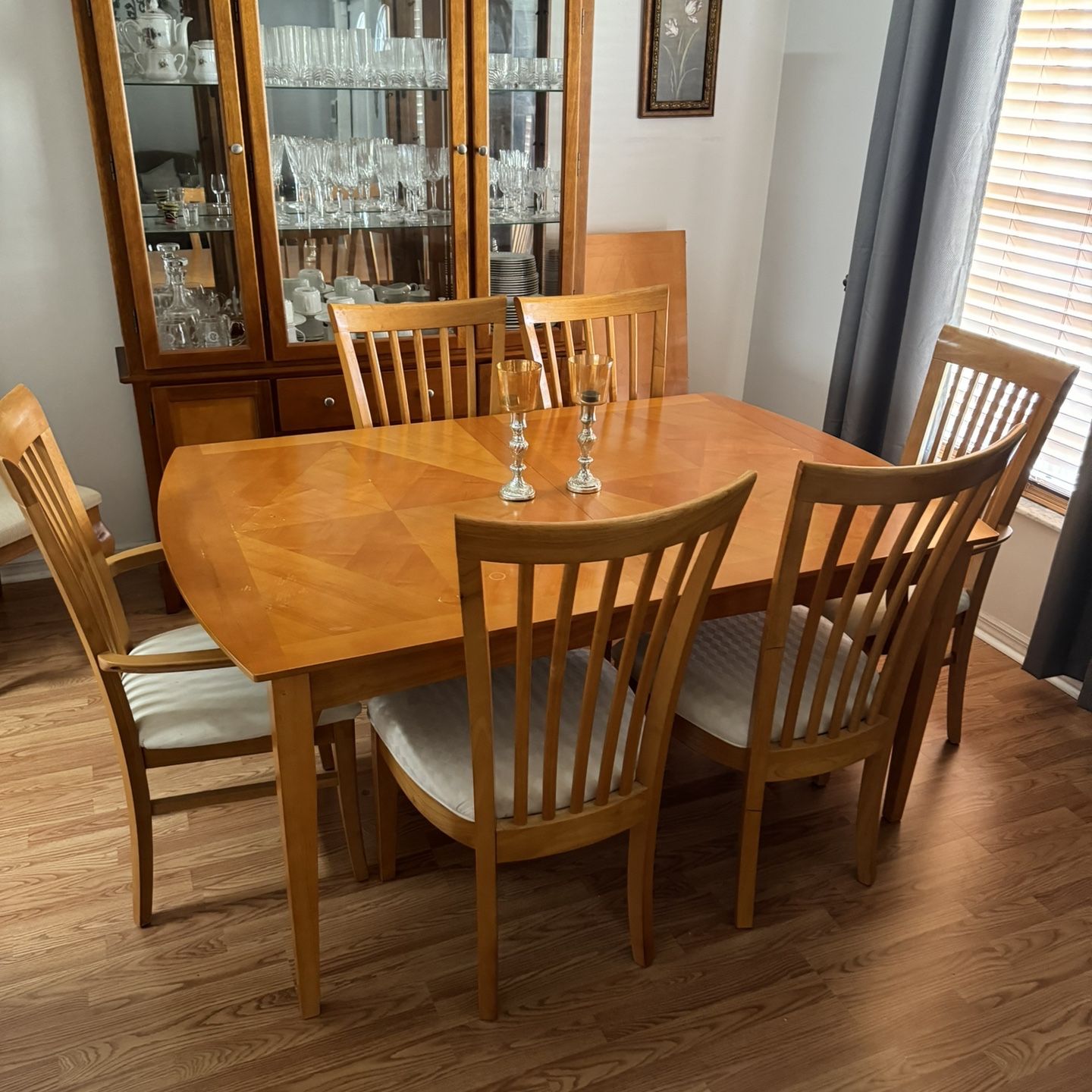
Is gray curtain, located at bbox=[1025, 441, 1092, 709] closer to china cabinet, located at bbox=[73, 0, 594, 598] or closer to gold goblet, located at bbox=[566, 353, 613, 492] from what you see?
gold goblet, located at bbox=[566, 353, 613, 492]

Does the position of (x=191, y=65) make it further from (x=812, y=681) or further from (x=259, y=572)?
(x=812, y=681)

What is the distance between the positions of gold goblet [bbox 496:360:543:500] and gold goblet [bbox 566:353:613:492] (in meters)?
0.09

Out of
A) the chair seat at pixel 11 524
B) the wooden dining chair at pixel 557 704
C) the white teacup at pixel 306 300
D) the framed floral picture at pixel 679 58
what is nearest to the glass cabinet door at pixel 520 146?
the white teacup at pixel 306 300

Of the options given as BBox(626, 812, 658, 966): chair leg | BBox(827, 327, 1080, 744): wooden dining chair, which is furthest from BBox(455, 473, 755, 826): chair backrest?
BBox(827, 327, 1080, 744): wooden dining chair

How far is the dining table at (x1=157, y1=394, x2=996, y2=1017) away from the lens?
1.52m

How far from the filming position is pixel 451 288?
10.1 ft

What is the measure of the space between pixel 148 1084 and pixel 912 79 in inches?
119

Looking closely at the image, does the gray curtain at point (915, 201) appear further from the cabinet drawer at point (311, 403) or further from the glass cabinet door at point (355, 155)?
the cabinet drawer at point (311, 403)

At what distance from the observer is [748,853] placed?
190cm

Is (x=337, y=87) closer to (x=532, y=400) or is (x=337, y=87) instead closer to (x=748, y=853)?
(x=532, y=400)

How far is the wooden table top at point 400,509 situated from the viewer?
1.54 m

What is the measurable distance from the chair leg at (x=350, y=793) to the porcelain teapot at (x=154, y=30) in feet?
6.13

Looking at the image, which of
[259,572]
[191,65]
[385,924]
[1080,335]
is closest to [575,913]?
[385,924]

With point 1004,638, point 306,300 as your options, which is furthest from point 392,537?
point 1004,638
